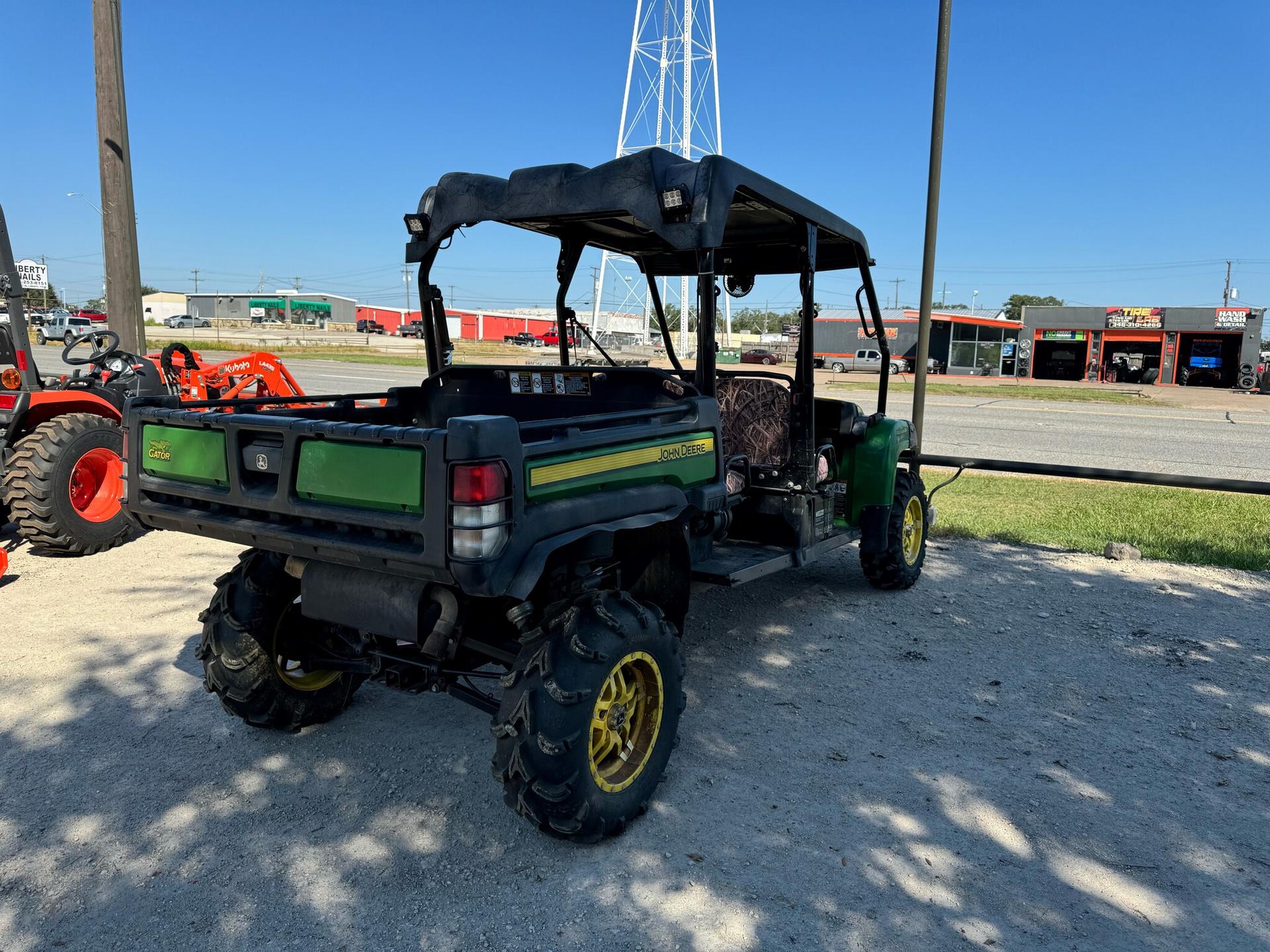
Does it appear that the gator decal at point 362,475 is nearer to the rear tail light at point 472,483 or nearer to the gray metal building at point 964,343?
the rear tail light at point 472,483

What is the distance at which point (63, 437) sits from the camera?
7062 millimetres

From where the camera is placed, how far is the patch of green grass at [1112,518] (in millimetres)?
7824

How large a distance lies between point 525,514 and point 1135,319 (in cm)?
5089

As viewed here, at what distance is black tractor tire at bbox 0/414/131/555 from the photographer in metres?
6.89

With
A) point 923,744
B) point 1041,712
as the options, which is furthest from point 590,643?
point 1041,712

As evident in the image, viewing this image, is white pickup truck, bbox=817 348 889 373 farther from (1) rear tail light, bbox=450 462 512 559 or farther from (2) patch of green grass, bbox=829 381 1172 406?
(1) rear tail light, bbox=450 462 512 559

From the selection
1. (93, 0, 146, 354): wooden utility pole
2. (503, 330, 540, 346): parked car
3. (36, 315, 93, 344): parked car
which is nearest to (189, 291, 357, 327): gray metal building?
(503, 330, 540, 346): parked car

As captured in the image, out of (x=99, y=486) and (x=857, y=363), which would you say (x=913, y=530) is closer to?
(x=99, y=486)

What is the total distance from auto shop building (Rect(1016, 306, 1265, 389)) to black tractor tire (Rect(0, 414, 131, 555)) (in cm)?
4591

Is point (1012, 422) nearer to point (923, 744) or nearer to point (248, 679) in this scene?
point (923, 744)

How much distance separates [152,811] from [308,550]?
1.28 metres

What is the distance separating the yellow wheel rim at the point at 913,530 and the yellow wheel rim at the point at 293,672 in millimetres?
4046

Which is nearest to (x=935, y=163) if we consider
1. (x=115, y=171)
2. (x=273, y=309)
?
(x=115, y=171)

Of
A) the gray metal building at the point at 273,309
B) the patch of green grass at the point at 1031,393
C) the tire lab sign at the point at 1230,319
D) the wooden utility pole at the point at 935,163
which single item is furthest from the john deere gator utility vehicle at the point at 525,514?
the gray metal building at the point at 273,309
